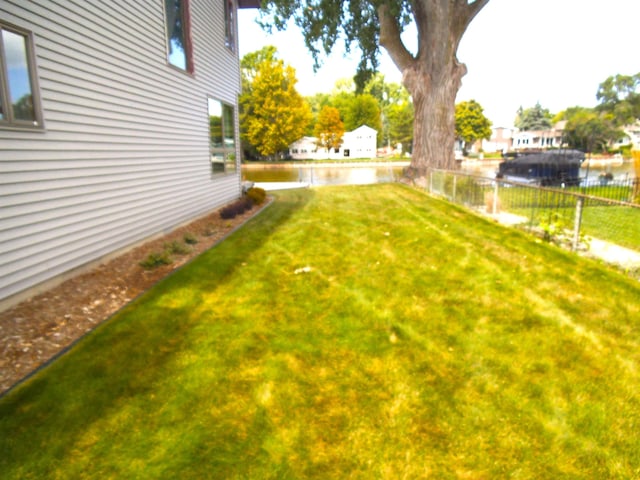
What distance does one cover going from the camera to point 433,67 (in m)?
13.3

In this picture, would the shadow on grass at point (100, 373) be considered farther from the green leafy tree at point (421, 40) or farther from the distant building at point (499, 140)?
the distant building at point (499, 140)

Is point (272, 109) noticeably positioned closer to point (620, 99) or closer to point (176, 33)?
point (176, 33)

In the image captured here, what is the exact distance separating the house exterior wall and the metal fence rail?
6.48m

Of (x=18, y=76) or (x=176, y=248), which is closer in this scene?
(x=18, y=76)

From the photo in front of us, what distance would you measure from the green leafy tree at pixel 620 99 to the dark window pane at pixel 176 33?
268 ft

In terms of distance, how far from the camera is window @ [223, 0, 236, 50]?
1086cm

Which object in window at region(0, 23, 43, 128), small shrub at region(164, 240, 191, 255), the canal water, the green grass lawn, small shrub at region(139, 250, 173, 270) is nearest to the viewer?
the green grass lawn

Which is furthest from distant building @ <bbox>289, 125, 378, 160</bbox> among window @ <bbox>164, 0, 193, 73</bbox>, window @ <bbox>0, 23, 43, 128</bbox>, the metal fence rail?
window @ <bbox>0, 23, 43, 128</bbox>

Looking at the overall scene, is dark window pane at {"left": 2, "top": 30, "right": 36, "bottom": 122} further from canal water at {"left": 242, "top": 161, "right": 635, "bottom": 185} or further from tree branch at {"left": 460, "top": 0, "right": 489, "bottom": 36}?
tree branch at {"left": 460, "top": 0, "right": 489, "bottom": 36}

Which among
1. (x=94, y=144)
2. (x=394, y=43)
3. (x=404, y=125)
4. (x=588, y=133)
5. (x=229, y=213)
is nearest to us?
(x=94, y=144)

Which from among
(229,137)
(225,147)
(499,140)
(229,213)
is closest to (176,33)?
(225,147)

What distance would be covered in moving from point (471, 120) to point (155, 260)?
7152cm

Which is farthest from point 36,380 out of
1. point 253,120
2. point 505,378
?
point 253,120

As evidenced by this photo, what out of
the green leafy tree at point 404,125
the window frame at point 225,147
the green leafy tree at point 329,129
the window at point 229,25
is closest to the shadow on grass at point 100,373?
the window frame at point 225,147
